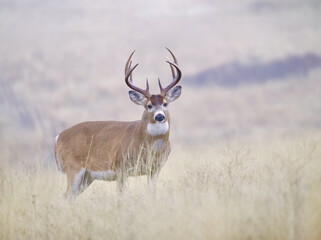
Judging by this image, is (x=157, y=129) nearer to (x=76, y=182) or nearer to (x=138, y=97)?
(x=138, y=97)

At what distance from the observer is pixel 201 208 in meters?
5.84

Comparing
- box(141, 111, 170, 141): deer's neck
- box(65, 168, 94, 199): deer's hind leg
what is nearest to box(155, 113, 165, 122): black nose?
box(141, 111, 170, 141): deer's neck

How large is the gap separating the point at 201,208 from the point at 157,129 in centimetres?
299

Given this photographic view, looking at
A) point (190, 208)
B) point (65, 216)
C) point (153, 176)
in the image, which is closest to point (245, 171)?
point (153, 176)

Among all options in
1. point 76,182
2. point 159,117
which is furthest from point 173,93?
point 76,182

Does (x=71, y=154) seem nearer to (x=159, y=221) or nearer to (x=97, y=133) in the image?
(x=97, y=133)

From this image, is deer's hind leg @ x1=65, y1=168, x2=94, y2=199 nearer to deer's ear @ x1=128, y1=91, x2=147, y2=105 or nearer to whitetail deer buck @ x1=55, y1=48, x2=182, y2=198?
whitetail deer buck @ x1=55, y1=48, x2=182, y2=198

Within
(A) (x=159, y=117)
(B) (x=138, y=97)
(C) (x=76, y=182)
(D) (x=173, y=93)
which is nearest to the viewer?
(A) (x=159, y=117)

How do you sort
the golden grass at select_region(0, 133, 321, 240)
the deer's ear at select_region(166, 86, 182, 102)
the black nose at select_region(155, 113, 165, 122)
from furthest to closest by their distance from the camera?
the deer's ear at select_region(166, 86, 182, 102) < the black nose at select_region(155, 113, 165, 122) < the golden grass at select_region(0, 133, 321, 240)

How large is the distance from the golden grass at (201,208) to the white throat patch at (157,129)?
4.02 feet

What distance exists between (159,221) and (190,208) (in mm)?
363

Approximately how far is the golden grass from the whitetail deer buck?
98 cm

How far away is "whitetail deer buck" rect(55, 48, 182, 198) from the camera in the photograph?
862cm

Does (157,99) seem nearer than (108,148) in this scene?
Yes
